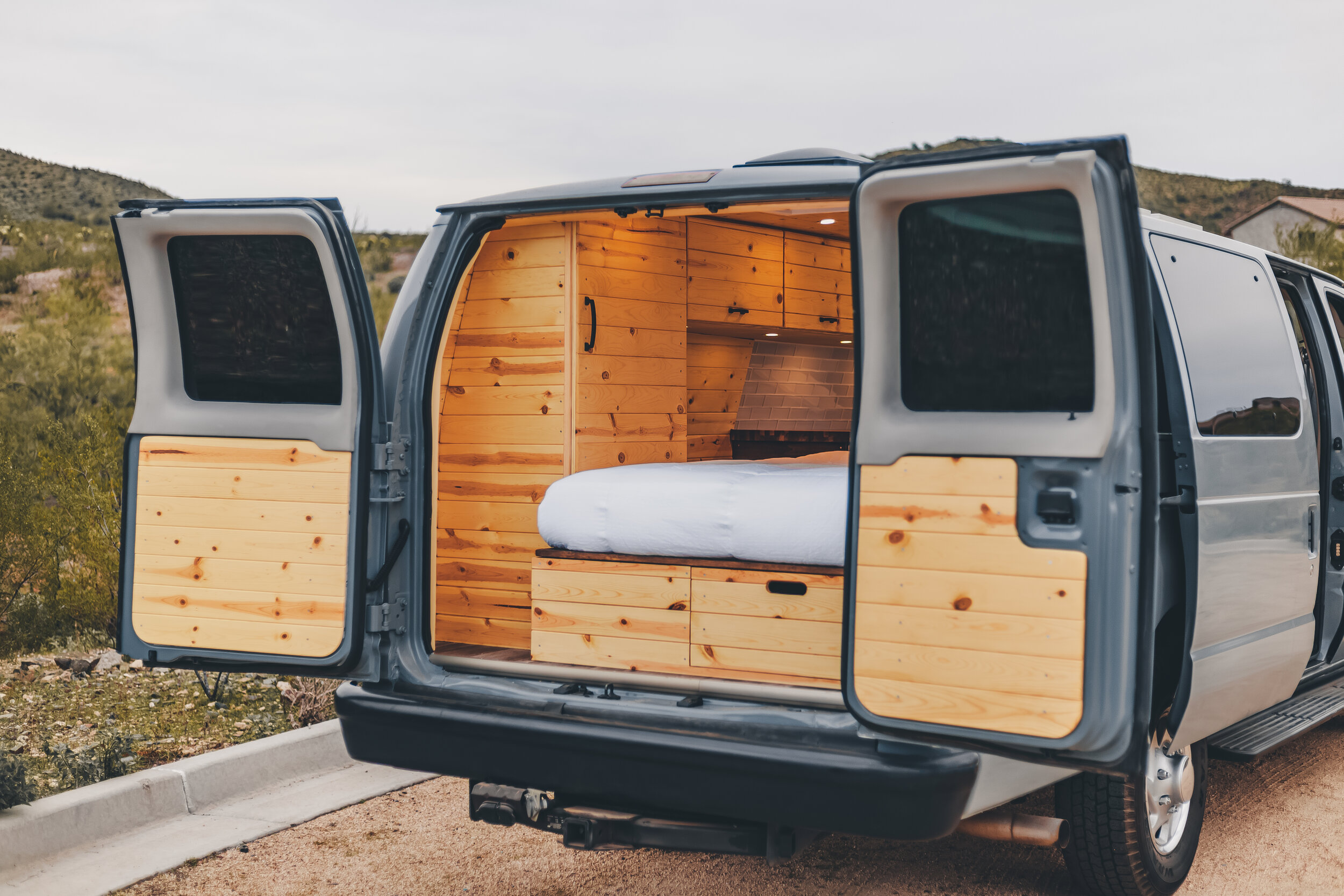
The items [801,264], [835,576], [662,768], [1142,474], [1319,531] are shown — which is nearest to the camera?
[1142,474]

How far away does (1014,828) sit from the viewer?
335 cm

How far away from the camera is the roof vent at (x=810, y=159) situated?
11.9 ft

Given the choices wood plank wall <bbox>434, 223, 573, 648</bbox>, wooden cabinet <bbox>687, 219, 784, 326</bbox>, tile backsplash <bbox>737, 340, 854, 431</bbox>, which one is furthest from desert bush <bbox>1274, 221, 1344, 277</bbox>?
wood plank wall <bbox>434, 223, 573, 648</bbox>

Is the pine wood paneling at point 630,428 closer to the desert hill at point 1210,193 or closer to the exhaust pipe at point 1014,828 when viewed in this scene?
the exhaust pipe at point 1014,828

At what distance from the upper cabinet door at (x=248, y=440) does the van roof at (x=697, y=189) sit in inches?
22.4

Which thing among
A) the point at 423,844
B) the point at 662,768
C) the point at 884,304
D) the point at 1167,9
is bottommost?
the point at 423,844

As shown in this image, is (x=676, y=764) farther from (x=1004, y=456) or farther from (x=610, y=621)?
(x=1004, y=456)

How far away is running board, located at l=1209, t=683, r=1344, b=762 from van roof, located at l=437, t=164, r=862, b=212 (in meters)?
2.30

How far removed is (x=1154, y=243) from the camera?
352 centimetres

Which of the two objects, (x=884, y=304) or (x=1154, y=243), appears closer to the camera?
(x=884, y=304)

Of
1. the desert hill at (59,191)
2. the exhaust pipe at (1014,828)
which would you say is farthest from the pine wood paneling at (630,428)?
the desert hill at (59,191)

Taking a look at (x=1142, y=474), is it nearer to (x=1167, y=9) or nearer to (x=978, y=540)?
(x=978, y=540)

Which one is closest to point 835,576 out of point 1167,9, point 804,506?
point 804,506

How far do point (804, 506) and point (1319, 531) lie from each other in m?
2.24
